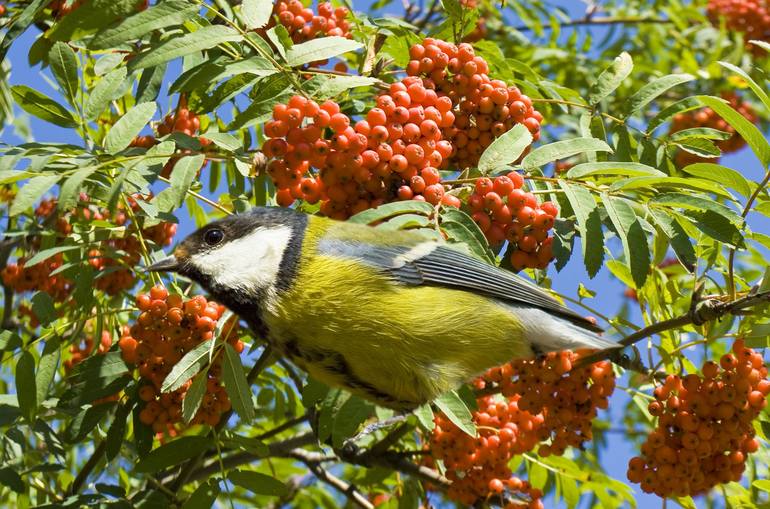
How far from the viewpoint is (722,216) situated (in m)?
2.95

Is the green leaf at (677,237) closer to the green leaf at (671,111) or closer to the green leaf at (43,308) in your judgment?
the green leaf at (671,111)

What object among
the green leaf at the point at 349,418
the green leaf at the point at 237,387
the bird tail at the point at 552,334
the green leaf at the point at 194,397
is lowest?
the green leaf at the point at 349,418

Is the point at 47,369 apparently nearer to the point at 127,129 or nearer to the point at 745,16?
the point at 127,129

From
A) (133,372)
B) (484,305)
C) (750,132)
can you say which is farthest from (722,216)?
(133,372)

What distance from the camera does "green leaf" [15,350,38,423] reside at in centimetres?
320

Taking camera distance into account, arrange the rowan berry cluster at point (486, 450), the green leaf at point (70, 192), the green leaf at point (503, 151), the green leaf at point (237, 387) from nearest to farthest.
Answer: the green leaf at point (70, 192) → the green leaf at point (237, 387) → the green leaf at point (503, 151) → the rowan berry cluster at point (486, 450)

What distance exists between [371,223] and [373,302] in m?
0.27

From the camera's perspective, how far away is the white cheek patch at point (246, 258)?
3107 millimetres

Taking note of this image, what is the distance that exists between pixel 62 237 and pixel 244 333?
105cm

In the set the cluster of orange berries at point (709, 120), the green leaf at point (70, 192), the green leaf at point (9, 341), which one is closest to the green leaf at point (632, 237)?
the green leaf at point (70, 192)

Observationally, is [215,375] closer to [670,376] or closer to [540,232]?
[540,232]

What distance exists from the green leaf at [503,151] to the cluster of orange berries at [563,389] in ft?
2.45

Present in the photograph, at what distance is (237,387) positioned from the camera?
2916 mm

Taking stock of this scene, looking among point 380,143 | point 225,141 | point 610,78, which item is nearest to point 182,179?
point 225,141
